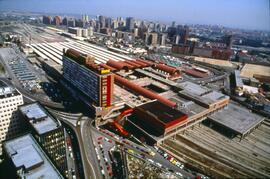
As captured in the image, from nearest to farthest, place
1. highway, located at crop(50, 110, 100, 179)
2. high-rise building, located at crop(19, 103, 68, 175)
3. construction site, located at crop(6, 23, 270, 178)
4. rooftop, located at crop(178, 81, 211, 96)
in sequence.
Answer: high-rise building, located at crop(19, 103, 68, 175)
highway, located at crop(50, 110, 100, 179)
construction site, located at crop(6, 23, 270, 178)
rooftop, located at crop(178, 81, 211, 96)

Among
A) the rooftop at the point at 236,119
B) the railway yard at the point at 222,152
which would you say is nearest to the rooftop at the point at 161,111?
the railway yard at the point at 222,152

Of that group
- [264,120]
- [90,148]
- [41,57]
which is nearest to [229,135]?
[264,120]

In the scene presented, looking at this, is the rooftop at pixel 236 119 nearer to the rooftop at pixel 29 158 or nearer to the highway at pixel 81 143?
the highway at pixel 81 143

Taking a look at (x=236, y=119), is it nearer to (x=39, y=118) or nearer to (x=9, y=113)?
(x=39, y=118)

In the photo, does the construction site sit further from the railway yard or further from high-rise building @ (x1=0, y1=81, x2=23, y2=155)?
high-rise building @ (x1=0, y1=81, x2=23, y2=155)

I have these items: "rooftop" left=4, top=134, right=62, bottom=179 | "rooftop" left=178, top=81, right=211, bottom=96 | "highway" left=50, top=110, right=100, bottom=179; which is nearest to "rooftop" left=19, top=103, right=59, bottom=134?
"rooftop" left=4, top=134, right=62, bottom=179
